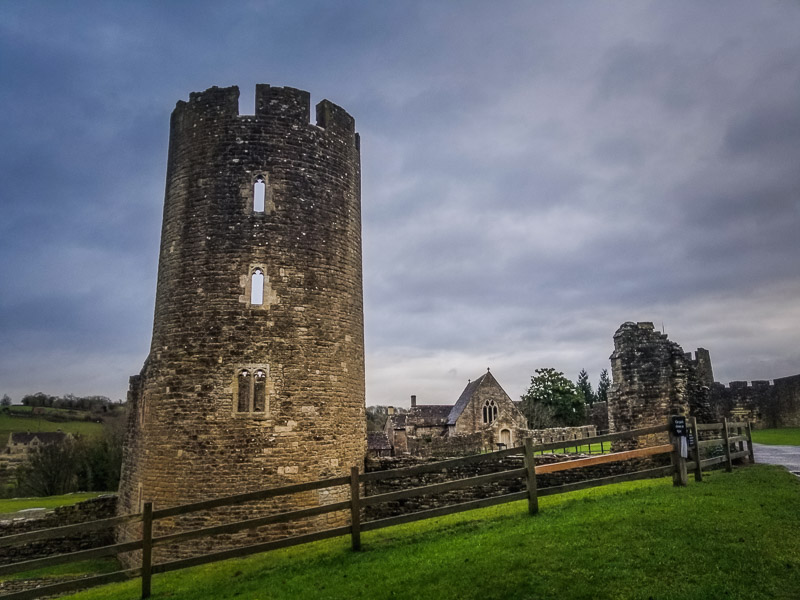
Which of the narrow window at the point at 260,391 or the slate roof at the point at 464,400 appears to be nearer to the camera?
the narrow window at the point at 260,391

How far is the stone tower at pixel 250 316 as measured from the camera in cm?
1396

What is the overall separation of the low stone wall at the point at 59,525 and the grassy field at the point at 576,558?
27.6 feet

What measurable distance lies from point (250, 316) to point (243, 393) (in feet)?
Result: 6.75

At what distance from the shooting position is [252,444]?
13.8m

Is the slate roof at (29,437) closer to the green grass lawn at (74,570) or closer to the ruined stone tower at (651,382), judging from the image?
the green grass lawn at (74,570)

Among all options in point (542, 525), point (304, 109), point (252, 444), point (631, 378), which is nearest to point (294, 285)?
point (252, 444)

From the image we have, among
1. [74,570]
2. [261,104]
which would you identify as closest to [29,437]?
[74,570]

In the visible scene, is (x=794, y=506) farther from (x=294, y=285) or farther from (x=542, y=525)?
(x=294, y=285)

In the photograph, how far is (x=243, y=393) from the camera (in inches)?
559

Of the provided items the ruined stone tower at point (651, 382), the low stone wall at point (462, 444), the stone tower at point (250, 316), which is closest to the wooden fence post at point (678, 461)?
the ruined stone tower at point (651, 382)

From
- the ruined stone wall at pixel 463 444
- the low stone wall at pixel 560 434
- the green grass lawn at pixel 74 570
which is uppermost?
the low stone wall at pixel 560 434

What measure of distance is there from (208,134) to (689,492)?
14970 mm

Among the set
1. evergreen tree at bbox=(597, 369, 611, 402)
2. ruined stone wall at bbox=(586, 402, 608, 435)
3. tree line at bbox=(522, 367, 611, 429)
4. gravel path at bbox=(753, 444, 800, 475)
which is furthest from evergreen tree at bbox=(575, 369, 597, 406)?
gravel path at bbox=(753, 444, 800, 475)

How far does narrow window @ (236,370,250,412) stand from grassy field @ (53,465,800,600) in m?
4.37
